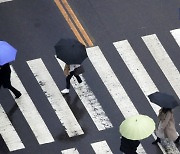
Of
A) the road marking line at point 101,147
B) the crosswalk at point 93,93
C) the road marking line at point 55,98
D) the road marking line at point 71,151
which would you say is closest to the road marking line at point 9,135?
the crosswalk at point 93,93

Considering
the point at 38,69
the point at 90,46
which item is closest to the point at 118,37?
the point at 90,46

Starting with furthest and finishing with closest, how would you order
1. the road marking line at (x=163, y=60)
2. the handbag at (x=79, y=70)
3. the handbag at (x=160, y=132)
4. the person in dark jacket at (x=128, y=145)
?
the road marking line at (x=163, y=60)
the handbag at (x=79, y=70)
the handbag at (x=160, y=132)
the person in dark jacket at (x=128, y=145)

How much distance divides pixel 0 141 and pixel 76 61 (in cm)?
255

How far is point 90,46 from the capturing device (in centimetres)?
2238

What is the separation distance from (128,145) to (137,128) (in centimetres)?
83

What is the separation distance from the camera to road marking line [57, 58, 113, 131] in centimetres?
2022

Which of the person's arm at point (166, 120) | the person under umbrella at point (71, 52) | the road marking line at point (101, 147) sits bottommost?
the person's arm at point (166, 120)

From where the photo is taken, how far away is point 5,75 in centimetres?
2022

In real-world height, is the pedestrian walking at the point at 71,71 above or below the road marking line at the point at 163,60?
above

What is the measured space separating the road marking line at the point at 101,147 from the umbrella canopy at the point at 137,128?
1.82m

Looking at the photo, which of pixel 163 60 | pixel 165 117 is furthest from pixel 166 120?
pixel 163 60

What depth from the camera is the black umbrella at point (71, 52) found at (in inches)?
778

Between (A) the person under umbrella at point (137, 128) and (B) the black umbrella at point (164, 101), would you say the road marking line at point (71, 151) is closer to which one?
(A) the person under umbrella at point (137, 128)

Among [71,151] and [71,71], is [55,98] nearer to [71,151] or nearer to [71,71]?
[71,71]
